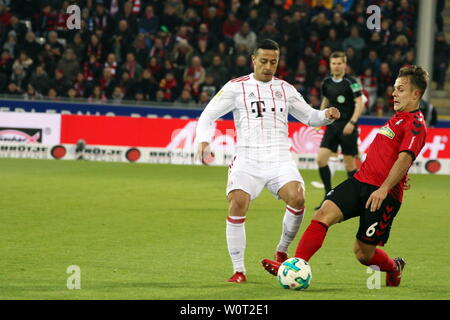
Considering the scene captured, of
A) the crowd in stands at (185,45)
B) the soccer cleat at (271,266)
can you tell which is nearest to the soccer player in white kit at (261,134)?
the soccer cleat at (271,266)

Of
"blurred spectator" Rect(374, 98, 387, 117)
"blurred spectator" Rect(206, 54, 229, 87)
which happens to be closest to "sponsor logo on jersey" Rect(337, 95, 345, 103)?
"blurred spectator" Rect(374, 98, 387, 117)

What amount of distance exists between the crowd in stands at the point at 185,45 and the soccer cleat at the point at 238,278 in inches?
558

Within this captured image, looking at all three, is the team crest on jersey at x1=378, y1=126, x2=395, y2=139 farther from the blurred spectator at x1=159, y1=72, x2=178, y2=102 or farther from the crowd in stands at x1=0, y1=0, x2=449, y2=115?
the blurred spectator at x1=159, y1=72, x2=178, y2=102

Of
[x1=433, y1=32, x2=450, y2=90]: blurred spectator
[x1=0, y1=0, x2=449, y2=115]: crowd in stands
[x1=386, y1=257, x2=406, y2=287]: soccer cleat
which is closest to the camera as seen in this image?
[x1=386, y1=257, x2=406, y2=287]: soccer cleat

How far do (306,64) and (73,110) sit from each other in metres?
5.68

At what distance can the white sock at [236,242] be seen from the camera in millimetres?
8141

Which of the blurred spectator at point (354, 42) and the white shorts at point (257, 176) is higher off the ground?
the blurred spectator at point (354, 42)

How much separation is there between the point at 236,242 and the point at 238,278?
296 millimetres

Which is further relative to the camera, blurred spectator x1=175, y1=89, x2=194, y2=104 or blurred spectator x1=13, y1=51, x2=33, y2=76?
blurred spectator x1=13, y1=51, x2=33, y2=76

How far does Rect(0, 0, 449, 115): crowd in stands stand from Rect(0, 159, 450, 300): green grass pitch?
17.0ft

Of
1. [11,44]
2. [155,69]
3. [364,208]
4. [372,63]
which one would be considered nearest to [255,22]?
[155,69]

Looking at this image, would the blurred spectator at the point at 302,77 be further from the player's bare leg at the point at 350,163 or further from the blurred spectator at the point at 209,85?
the player's bare leg at the point at 350,163

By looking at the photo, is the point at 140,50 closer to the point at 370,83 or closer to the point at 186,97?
the point at 186,97

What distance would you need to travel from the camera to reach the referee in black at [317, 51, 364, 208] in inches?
555
